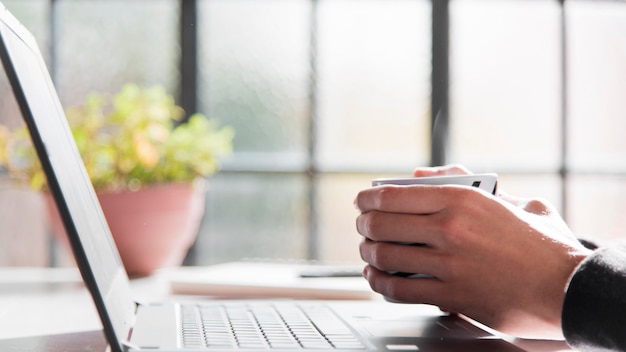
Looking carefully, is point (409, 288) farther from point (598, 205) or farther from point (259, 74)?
point (598, 205)

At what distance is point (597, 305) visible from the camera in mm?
551

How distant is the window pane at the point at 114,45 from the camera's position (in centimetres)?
248

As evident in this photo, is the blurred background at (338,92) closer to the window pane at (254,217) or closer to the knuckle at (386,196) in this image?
the window pane at (254,217)

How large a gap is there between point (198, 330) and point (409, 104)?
203cm

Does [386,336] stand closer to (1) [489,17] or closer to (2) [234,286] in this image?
(2) [234,286]

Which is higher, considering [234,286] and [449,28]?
[449,28]

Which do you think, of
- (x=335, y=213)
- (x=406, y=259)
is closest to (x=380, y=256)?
(x=406, y=259)

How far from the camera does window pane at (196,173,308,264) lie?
8.36 ft

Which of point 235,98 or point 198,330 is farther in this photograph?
point 235,98

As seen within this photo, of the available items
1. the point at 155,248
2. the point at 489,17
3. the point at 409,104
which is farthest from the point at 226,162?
the point at 155,248

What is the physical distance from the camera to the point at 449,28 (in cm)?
250

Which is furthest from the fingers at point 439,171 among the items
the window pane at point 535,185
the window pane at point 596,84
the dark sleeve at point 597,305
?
the window pane at point 596,84

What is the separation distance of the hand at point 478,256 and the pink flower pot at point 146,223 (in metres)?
0.69

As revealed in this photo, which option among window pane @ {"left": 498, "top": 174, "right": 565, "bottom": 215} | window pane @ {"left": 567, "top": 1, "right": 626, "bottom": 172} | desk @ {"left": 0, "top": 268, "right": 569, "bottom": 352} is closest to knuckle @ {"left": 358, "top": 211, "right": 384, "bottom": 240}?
desk @ {"left": 0, "top": 268, "right": 569, "bottom": 352}
